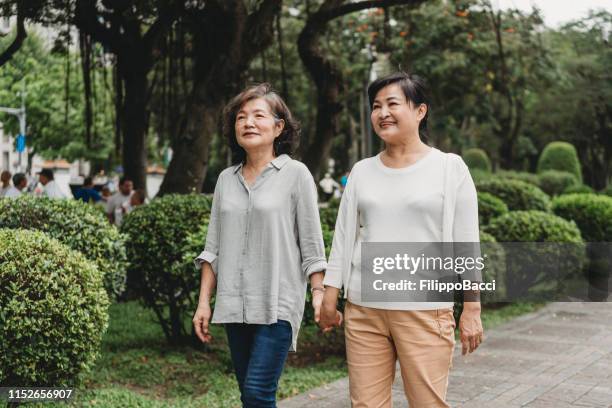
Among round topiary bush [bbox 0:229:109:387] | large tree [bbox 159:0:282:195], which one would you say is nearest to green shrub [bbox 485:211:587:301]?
large tree [bbox 159:0:282:195]

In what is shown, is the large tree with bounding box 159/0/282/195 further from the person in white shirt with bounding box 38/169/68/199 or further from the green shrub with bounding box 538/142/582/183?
the green shrub with bounding box 538/142/582/183

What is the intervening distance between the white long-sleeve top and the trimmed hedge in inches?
281

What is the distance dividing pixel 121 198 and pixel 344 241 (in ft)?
34.8

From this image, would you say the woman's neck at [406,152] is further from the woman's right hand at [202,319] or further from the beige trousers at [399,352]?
the woman's right hand at [202,319]

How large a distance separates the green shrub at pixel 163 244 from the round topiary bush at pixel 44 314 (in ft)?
5.64

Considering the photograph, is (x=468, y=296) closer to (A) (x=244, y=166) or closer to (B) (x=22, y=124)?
(A) (x=244, y=166)

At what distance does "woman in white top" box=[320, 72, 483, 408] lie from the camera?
3318mm

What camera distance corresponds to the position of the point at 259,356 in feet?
11.6

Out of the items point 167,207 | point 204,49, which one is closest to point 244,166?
point 167,207

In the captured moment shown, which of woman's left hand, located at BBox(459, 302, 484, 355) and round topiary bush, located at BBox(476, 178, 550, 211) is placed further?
round topiary bush, located at BBox(476, 178, 550, 211)

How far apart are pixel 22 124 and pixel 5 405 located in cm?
2927

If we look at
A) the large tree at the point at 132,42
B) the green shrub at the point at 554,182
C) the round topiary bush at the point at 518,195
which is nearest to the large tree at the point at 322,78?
the large tree at the point at 132,42

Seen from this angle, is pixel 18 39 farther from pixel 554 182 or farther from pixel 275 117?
pixel 554 182

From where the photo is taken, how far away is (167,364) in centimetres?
705
